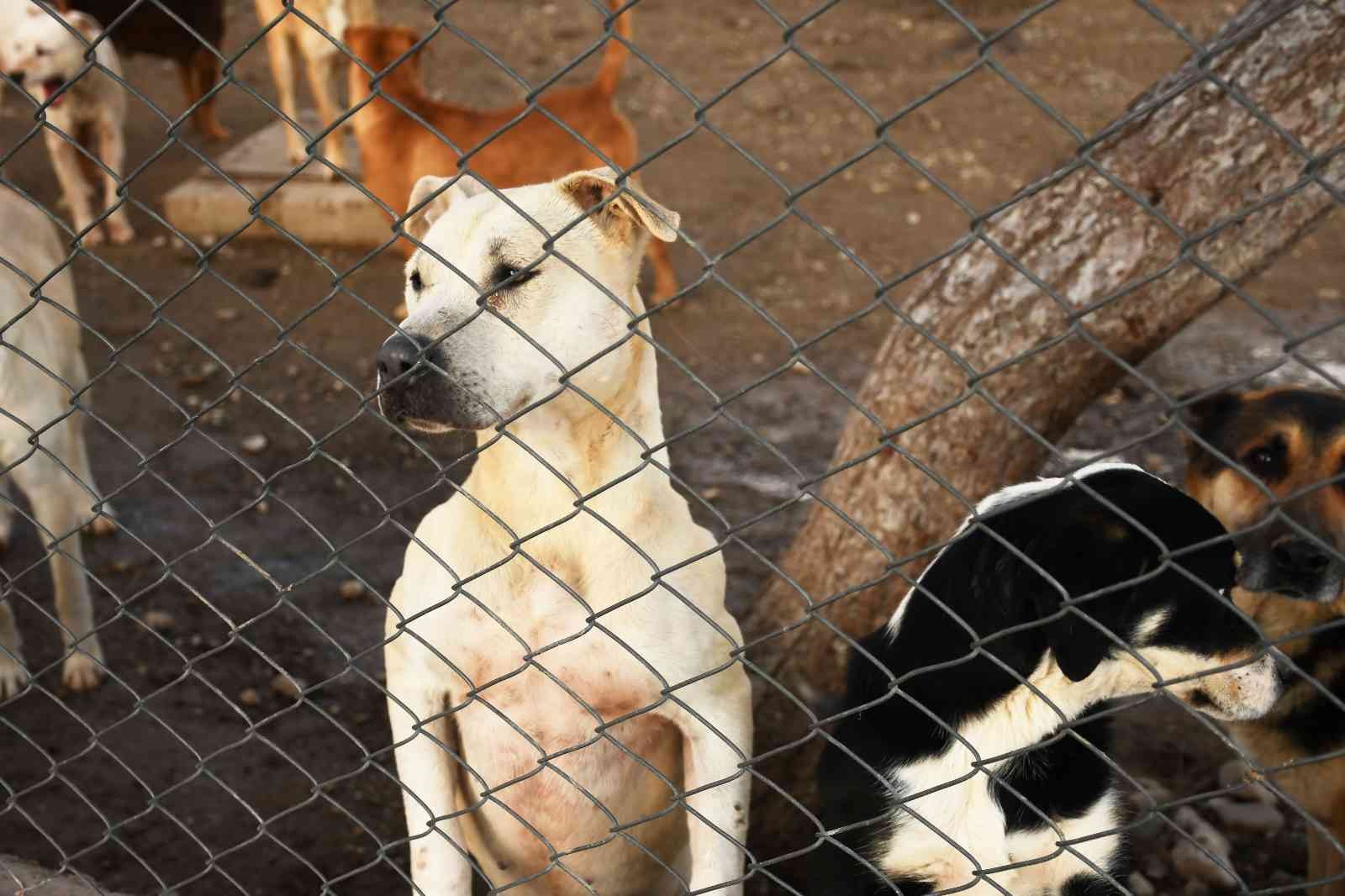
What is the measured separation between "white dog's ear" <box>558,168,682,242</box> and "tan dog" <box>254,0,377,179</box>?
5.38 metres

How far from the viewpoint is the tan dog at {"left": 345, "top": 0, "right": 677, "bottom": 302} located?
238 inches

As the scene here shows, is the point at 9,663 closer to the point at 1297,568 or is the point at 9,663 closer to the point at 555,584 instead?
the point at 555,584

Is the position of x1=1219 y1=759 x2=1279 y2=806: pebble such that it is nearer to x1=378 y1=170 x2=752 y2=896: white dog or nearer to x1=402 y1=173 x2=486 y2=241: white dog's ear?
x1=378 y1=170 x2=752 y2=896: white dog

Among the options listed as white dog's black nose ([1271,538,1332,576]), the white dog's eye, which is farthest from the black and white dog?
the white dog's eye

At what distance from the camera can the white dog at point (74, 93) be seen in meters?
6.52

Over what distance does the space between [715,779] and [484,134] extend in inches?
171

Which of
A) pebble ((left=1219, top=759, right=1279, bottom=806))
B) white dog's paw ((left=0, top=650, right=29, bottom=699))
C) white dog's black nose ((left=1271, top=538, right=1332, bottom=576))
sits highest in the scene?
white dog's paw ((left=0, top=650, right=29, bottom=699))

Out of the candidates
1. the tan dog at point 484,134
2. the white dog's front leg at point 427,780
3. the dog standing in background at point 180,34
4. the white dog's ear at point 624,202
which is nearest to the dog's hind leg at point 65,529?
the white dog's front leg at point 427,780

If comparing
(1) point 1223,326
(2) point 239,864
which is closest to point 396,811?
(2) point 239,864

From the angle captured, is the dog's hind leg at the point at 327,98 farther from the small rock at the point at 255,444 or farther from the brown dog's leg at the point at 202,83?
the small rock at the point at 255,444

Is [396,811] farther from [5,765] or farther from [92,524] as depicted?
[92,524]

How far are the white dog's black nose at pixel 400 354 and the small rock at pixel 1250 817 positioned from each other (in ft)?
8.77

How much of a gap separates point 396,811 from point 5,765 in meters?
1.15

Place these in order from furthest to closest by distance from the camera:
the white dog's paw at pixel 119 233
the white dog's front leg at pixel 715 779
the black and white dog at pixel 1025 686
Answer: the white dog's paw at pixel 119 233, the white dog's front leg at pixel 715 779, the black and white dog at pixel 1025 686
